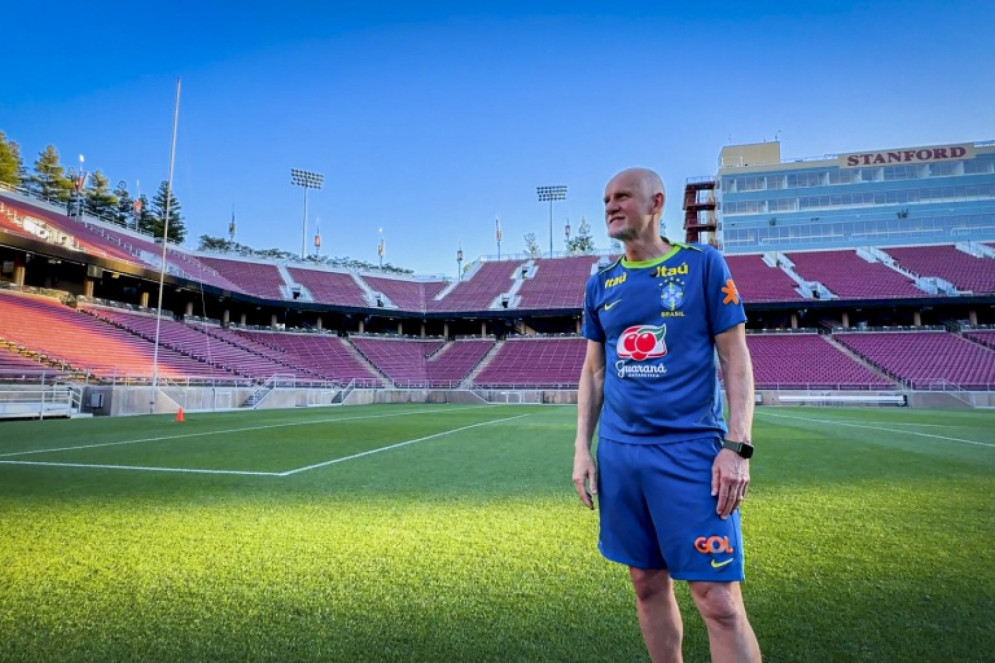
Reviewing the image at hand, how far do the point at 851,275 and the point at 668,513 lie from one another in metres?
55.7

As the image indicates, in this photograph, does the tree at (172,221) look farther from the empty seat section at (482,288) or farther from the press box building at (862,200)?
the press box building at (862,200)

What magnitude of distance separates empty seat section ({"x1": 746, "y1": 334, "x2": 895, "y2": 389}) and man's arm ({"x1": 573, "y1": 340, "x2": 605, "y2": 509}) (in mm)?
34336

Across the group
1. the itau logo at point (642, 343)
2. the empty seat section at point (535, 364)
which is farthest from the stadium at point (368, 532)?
the empty seat section at point (535, 364)

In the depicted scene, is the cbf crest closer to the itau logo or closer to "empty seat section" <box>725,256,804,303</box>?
the itau logo

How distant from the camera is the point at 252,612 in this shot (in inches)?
102

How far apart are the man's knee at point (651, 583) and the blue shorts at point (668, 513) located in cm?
6

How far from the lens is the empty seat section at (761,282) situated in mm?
44188

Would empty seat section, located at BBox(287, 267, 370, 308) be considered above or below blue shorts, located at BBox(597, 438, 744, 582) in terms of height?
above

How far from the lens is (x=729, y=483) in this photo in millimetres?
1765

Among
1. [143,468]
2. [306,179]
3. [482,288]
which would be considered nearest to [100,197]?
[306,179]

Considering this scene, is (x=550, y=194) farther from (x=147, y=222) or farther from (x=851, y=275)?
(x=147, y=222)

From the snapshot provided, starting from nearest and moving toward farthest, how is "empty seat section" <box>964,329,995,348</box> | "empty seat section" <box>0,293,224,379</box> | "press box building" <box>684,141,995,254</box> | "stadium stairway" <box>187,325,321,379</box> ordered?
"empty seat section" <box>0,293,224,379</box> → "stadium stairway" <box>187,325,321,379</box> → "empty seat section" <box>964,329,995,348</box> → "press box building" <box>684,141,995,254</box>

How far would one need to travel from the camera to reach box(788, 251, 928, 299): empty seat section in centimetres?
4250

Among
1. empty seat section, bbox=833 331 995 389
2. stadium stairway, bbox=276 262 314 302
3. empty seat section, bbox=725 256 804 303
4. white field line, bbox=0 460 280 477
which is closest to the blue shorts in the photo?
white field line, bbox=0 460 280 477
